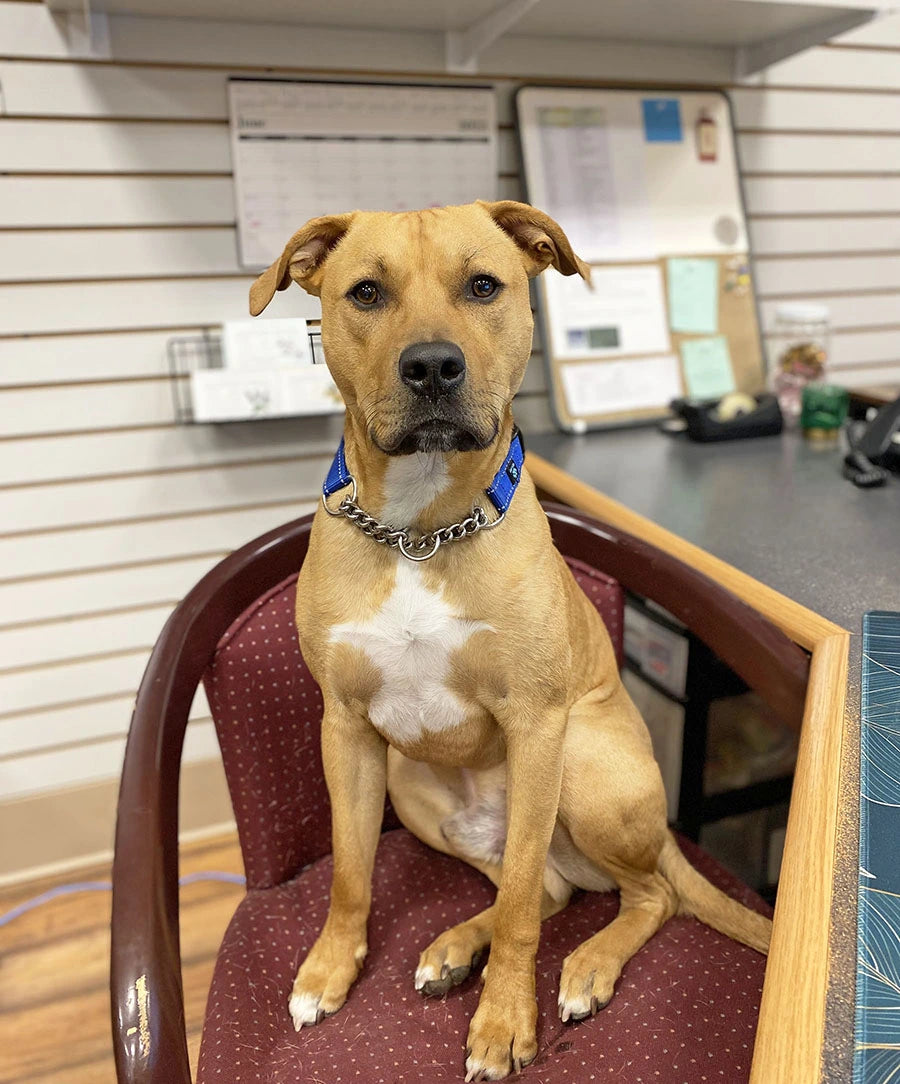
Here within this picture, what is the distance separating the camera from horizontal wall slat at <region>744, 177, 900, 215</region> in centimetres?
227

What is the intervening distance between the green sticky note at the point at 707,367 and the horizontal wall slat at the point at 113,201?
115 centimetres

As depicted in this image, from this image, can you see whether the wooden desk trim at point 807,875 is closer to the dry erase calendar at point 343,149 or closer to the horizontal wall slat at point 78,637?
the dry erase calendar at point 343,149

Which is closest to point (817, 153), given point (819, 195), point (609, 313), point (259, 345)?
point (819, 195)

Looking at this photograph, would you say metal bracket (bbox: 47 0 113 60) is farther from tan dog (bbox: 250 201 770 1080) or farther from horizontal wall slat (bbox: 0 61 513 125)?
tan dog (bbox: 250 201 770 1080)

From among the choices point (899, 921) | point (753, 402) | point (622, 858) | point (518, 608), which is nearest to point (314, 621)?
point (518, 608)

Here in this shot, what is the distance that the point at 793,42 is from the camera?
1986 mm

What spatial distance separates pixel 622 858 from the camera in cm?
102

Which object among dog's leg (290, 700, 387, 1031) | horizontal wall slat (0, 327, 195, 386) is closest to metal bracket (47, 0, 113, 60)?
horizontal wall slat (0, 327, 195, 386)

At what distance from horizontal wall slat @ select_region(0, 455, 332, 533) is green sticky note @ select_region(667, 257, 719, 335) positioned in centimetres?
95

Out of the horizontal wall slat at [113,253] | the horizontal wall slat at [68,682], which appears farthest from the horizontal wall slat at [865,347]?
the horizontal wall slat at [68,682]

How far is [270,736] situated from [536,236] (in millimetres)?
714

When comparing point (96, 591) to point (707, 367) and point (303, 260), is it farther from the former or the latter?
point (707, 367)

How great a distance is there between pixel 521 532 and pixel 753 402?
1331 millimetres

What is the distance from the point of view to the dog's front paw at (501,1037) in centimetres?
86
